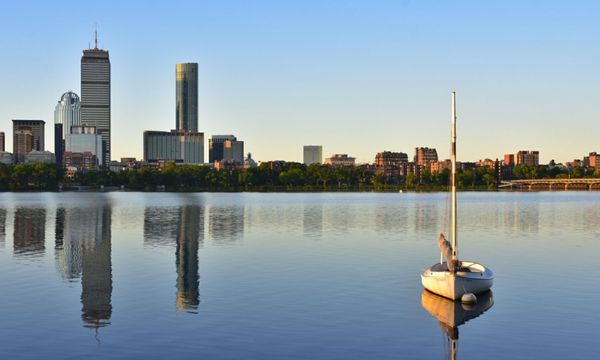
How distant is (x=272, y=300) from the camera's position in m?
42.7

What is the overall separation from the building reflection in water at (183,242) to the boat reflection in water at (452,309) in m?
12.3

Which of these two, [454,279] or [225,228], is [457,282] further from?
[225,228]

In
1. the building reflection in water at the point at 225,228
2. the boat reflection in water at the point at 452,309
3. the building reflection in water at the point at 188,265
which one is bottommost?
the boat reflection in water at the point at 452,309

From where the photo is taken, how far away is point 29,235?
85.5m

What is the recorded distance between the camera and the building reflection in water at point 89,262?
133 feet

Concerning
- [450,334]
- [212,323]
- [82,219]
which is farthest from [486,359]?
[82,219]

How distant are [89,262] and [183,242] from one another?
17176mm

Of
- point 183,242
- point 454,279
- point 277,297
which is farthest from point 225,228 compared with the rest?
point 454,279

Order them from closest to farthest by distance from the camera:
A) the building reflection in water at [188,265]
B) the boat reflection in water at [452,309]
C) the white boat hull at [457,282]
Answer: the boat reflection in water at [452,309], the building reflection in water at [188,265], the white boat hull at [457,282]

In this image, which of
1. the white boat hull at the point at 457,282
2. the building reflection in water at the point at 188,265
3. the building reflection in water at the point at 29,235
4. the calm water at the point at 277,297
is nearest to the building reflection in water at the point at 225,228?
the calm water at the point at 277,297

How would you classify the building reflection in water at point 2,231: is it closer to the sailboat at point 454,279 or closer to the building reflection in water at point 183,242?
the building reflection in water at point 183,242

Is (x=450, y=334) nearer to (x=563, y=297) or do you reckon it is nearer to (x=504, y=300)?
(x=504, y=300)

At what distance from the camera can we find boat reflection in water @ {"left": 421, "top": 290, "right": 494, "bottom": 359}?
36531 millimetres

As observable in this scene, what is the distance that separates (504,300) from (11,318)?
84.2 ft
